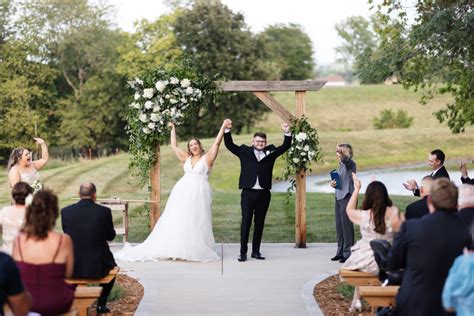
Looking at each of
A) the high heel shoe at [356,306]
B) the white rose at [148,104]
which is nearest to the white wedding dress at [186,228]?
the white rose at [148,104]

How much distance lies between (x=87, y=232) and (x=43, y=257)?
239cm

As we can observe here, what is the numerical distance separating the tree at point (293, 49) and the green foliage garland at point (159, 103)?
6522cm

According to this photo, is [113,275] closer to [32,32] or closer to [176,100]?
[176,100]

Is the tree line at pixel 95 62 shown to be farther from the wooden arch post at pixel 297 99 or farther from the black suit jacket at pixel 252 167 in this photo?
the black suit jacket at pixel 252 167

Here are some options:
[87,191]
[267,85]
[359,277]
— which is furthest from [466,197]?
[267,85]

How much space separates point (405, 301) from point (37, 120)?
47571 millimetres

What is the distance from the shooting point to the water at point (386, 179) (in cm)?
3250

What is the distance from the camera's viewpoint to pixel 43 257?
727cm

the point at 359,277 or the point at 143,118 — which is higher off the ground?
the point at 143,118

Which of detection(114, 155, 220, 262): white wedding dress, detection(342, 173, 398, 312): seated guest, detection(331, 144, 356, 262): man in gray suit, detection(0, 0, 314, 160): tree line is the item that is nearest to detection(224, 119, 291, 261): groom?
detection(114, 155, 220, 262): white wedding dress

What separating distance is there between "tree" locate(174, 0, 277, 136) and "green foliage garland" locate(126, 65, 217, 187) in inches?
1366

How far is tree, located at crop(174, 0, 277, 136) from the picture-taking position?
52.0 metres

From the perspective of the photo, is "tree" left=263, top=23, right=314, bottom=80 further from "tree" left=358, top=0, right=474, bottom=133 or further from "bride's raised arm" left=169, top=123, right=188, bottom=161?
"bride's raised arm" left=169, top=123, right=188, bottom=161

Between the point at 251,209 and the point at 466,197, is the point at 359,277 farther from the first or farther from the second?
the point at 251,209
